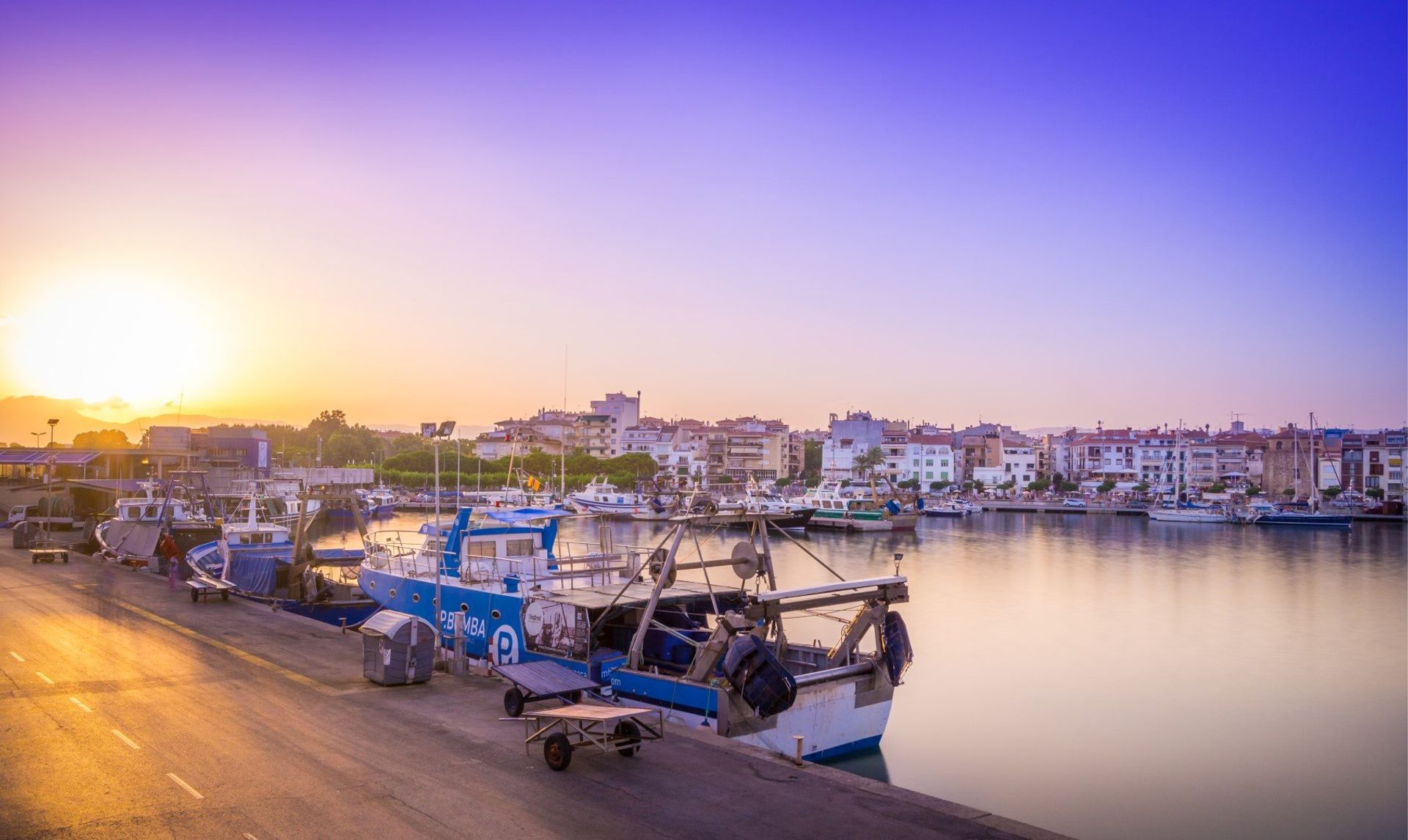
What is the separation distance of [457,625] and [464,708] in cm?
494

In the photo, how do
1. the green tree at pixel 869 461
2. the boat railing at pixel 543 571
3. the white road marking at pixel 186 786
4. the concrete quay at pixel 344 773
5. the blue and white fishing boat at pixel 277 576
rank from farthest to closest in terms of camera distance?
the green tree at pixel 869 461, the blue and white fishing boat at pixel 277 576, the boat railing at pixel 543 571, the white road marking at pixel 186 786, the concrete quay at pixel 344 773

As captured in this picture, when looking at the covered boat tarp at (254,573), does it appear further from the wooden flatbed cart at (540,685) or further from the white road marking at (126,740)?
the wooden flatbed cart at (540,685)

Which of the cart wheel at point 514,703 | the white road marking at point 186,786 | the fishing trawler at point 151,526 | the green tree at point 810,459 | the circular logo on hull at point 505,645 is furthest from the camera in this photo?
the green tree at point 810,459

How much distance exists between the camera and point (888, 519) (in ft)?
241

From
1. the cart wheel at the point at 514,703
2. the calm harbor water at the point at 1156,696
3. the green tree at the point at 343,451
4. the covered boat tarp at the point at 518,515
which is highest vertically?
the green tree at the point at 343,451

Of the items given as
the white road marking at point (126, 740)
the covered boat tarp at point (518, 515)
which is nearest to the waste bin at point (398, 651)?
the white road marking at point (126, 740)

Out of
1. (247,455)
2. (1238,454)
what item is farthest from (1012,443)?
(247,455)

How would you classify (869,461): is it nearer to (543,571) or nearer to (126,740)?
(543,571)

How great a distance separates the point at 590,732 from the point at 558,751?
0.69 meters

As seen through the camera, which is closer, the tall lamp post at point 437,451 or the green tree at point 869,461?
the tall lamp post at point 437,451

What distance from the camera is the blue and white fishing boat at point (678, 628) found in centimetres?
1280

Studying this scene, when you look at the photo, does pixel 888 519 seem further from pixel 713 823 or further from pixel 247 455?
pixel 713 823

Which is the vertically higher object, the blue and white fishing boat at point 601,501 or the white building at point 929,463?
the white building at point 929,463

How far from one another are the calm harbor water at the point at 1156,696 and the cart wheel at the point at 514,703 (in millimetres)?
6085
